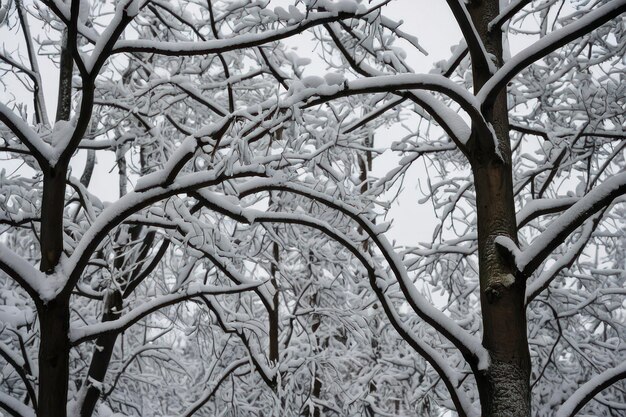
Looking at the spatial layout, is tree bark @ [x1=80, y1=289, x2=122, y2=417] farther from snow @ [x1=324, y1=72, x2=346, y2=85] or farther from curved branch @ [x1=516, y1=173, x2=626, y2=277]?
curved branch @ [x1=516, y1=173, x2=626, y2=277]

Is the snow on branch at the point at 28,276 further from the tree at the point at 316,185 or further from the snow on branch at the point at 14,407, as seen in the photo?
the snow on branch at the point at 14,407

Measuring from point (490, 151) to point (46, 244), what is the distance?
8.90 ft

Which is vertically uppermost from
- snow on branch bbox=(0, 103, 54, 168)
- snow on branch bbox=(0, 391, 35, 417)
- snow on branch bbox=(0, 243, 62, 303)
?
snow on branch bbox=(0, 103, 54, 168)

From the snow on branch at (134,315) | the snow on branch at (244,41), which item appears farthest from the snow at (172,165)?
the snow on branch at (134,315)

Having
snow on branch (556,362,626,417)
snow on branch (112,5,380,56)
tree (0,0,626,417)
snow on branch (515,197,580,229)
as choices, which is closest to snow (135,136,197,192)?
tree (0,0,626,417)

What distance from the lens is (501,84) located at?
322cm

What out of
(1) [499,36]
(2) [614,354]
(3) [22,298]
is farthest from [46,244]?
(2) [614,354]

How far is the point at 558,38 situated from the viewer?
2965 mm

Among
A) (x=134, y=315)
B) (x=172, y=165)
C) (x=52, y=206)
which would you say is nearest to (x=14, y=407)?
(x=134, y=315)

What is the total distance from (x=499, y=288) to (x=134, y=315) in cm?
229

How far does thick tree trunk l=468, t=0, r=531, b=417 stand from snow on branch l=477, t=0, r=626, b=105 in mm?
254

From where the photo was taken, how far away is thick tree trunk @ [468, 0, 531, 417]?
10.2 feet

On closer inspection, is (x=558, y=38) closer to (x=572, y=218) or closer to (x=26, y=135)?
(x=572, y=218)

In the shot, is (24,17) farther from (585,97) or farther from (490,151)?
(585,97)
